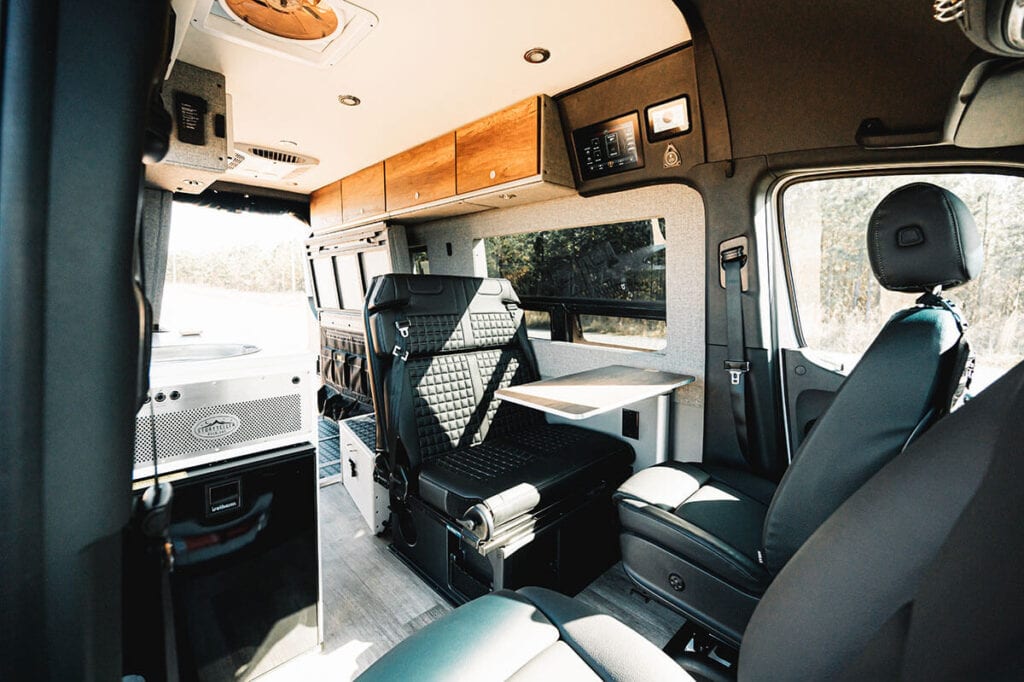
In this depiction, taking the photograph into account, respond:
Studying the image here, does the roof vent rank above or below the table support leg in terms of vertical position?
above

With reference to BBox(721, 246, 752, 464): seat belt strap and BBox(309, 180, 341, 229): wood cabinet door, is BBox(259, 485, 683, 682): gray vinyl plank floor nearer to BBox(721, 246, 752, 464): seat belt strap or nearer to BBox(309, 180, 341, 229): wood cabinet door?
BBox(721, 246, 752, 464): seat belt strap

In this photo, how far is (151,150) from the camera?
0.39 metres

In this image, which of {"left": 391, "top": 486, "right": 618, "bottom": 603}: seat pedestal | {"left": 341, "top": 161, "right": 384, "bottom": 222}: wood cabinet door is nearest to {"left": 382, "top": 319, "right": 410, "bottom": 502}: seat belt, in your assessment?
{"left": 391, "top": 486, "right": 618, "bottom": 603}: seat pedestal

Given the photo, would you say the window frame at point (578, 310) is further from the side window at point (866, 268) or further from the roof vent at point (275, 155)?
the roof vent at point (275, 155)

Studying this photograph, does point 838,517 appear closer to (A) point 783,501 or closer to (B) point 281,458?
(A) point 783,501

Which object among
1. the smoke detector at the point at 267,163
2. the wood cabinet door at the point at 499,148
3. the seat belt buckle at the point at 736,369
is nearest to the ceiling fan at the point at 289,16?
the wood cabinet door at the point at 499,148

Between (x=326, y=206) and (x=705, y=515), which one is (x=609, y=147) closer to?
(x=705, y=515)

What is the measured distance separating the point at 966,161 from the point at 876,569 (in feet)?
5.63

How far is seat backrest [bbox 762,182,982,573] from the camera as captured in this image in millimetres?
1005

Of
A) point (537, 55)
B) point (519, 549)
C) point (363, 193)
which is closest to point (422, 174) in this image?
point (363, 193)

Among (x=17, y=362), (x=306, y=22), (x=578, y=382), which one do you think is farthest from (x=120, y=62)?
(x=578, y=382)

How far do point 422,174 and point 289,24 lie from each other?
1454mm

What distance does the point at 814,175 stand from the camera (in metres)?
1.96

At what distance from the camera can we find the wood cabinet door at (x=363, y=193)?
12.2 feet
